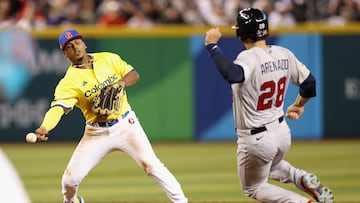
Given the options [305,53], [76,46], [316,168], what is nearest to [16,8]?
[305,53]

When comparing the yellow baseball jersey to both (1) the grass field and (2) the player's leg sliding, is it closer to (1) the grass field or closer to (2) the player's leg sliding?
(2) the player's leg sliding

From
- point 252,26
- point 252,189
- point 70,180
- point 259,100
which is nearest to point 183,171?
point 70,180

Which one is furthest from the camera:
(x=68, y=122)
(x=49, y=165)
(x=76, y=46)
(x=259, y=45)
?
(x=68, y=122)

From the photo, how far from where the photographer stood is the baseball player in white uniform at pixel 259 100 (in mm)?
6637

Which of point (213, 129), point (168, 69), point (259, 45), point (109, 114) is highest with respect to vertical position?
point (259, 45)

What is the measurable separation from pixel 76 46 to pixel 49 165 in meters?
6.79

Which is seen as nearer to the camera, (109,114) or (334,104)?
(109,114)

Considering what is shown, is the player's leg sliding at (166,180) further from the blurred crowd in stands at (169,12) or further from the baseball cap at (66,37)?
the blurred crowd in stands at (169,12)

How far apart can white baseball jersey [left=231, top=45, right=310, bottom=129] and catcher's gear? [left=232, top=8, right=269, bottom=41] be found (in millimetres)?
111

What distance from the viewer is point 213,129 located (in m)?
17.3

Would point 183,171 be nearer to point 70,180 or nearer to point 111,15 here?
point 111,15

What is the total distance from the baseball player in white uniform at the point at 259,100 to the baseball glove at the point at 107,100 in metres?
1.37

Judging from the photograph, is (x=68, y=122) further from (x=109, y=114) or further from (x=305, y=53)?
(x=109, y=114)

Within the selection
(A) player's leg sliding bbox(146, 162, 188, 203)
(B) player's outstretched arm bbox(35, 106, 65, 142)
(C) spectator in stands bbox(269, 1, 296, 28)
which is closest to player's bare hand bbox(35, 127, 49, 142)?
(B) player's outstretched arm bbox(35, 106, 65, 142)
